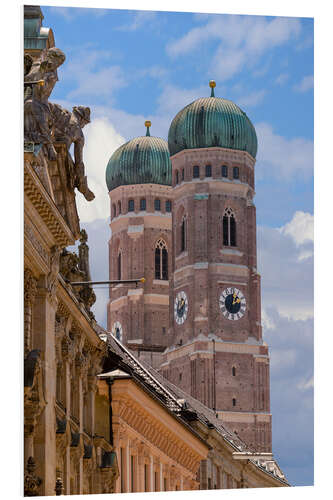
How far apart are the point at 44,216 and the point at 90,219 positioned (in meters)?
8.07

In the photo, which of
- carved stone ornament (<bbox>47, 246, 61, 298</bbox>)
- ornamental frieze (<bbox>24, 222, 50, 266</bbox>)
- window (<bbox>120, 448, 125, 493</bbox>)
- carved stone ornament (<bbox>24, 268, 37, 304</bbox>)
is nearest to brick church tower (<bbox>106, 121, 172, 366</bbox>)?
window (<bbox>120, 448, 125, 493</bbox>)

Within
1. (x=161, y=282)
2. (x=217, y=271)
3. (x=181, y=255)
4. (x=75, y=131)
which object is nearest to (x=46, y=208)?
(x=75, y=131)

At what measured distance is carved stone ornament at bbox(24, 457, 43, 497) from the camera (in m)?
23.4

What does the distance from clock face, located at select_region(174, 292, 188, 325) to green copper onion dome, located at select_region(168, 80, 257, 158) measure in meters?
10.8

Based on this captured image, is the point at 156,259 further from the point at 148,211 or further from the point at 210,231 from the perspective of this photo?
the point at 210,231

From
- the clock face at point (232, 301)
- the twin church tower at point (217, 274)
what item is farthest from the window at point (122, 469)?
→ the clock face at point (232, 301)

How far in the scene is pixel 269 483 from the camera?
55125 millimetres

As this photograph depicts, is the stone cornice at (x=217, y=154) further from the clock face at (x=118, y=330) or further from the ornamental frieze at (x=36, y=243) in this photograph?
the ornamental frieze at (x=36, y=243)

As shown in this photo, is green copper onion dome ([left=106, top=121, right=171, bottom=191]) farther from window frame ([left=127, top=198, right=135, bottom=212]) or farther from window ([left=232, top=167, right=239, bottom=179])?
window ([left=232, top=167, right=239, bottom=179])

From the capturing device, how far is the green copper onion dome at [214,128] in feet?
380

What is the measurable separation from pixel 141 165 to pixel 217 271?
2123 cm

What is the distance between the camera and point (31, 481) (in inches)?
938

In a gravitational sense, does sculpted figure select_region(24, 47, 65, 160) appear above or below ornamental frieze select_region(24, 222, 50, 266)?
above
